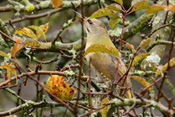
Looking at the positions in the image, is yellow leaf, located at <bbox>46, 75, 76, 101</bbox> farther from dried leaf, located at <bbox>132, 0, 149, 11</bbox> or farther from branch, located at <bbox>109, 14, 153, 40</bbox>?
branch, located at <bbox>109, 14, 153, 40</bbox>

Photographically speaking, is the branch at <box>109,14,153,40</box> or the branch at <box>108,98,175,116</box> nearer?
the branch at <box>108,98,175,116</box>

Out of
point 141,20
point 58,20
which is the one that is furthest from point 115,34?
point 58,20

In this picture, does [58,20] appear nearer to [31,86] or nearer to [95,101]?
[31,86]

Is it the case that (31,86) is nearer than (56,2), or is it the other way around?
(56,2)

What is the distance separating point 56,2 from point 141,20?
2.07 meters

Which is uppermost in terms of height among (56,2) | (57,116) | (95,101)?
(56,2)

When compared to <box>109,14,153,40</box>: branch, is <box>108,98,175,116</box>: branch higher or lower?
lower

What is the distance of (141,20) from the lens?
3764 mm

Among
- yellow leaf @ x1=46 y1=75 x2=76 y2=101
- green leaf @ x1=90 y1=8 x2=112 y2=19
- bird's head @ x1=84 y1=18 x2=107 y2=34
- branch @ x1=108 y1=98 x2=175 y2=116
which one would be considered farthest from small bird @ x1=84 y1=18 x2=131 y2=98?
branch @ x1=108 y1=98 x2=175 y2=116

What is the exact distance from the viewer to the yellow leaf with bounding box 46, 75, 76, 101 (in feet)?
8.55

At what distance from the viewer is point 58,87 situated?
2.61 meters

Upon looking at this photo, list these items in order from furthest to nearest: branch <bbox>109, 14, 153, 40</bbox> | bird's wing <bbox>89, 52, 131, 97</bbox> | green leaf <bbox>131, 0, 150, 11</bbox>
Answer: branch <bbox>109, 14, 153, 40</bbox> < bird's wing <bbox>89, 52, 131, 97</bbox> < green leaf <bbox>131, 0, 150, 11</bbox>

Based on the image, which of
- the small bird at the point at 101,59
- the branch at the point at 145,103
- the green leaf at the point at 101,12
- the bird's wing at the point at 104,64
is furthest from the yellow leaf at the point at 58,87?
the branch at the point at 145,103

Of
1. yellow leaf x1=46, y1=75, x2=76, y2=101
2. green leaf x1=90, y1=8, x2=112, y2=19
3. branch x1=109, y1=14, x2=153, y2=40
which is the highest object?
A: green leaf x1=90, y1=8, x2=112, y2=19
